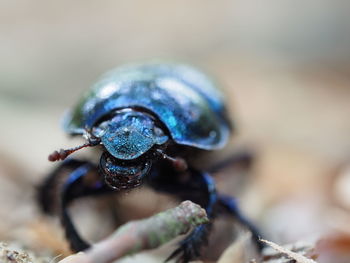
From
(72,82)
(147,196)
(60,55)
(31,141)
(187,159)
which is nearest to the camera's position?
(187,159)

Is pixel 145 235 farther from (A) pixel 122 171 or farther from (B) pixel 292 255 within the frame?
(B) pixel 292 255

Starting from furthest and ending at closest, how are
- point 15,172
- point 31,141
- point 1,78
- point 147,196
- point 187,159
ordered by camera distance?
point 1,78 → point 31,141 → point 15,172 → point 147,196 → point 187,159

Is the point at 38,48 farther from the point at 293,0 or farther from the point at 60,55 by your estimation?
the point at 293,0

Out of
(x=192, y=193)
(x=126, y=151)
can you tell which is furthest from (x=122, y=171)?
(x=192, y=193)

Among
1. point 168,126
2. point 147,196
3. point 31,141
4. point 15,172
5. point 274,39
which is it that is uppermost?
point 274,39

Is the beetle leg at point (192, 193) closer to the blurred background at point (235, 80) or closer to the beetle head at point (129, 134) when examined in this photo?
the beetle head at point (129, 134)

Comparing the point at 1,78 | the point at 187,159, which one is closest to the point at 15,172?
the point at 187,159

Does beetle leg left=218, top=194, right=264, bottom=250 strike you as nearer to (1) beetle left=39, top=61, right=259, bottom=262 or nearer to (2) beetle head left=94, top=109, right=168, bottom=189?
(1) beetle left=39, top=61, right=259, bottom=262
